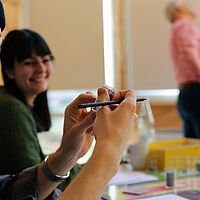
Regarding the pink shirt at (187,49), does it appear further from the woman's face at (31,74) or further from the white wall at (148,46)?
the woman's face at (31,74)

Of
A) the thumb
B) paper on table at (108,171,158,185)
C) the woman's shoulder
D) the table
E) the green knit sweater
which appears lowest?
paper on table at (108,171,158,185)

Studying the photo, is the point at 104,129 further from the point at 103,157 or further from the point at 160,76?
the point at 160,76

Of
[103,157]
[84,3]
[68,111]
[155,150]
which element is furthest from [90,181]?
[155,150]

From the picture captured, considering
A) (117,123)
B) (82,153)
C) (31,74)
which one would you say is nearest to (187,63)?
(31,74)

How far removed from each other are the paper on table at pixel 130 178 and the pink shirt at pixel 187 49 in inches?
56.0

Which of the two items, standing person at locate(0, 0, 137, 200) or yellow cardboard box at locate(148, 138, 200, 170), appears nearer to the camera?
standing person at locate(0, 0, 137, 200)

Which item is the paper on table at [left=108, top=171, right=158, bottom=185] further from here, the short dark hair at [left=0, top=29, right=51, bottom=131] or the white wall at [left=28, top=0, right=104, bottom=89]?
the short dark hair at [left=0, top=29, right=51, bottom=131]

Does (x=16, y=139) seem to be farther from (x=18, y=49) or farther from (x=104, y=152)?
(x=104, y=152)

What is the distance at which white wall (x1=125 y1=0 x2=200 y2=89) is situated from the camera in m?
3.73

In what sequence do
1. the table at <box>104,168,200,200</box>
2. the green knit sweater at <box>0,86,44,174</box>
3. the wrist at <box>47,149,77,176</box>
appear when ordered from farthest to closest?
the green knit sweater at <box>0,86,44,174</box> < the table at <box>104,168,200,200</box> < the wrist at <box>47,149,77,176</box>

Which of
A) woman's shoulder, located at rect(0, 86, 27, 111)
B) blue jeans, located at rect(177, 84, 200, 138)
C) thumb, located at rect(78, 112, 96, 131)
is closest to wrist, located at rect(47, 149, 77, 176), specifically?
thumb, located at rect(78, 112, 96, 131)

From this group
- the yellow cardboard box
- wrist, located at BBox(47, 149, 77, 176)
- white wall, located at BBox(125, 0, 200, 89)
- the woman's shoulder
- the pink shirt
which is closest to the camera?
wrist, located at BBox(47, 149, 77, 176)

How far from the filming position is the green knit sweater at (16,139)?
1.26m

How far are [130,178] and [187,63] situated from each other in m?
1.57
